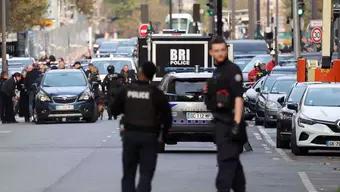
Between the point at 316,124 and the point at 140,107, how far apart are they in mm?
10621

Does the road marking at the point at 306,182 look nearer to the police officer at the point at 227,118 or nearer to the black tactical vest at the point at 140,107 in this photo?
the police officer at the point at 227,118

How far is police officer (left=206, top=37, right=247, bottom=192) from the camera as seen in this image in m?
13.6

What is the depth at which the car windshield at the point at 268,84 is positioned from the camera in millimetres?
36500

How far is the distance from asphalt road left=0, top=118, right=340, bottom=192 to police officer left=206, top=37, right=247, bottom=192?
155 inches

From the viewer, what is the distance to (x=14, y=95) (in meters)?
39.3

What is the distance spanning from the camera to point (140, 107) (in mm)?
13984

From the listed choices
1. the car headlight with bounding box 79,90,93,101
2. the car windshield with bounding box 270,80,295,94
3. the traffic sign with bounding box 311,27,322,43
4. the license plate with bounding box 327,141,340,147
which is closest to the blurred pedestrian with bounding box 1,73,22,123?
the car headlight with bounding box 79,90,93,101

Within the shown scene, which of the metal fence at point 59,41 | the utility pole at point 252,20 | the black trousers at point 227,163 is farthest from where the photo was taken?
the utility pole at point 252,20

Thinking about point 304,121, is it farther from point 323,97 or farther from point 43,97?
point 43,97

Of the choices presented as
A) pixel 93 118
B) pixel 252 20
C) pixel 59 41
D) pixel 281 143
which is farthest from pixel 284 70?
pixel 59 41

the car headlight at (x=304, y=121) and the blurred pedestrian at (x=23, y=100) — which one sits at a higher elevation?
the car headlight at (x=304, y=121)

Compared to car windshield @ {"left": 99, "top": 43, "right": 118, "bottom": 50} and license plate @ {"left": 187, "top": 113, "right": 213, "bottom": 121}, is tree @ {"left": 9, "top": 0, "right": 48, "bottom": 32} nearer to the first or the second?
car windshield @ {"left": 99, "top": 43, "right": 118, "bottom": 50}

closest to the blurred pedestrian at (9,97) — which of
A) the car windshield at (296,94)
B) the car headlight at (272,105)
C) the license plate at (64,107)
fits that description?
the license plate at (64,107)

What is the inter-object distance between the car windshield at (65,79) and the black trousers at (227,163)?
24111 mm
